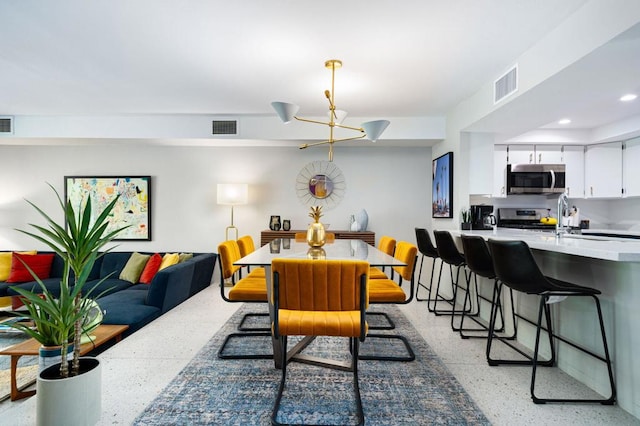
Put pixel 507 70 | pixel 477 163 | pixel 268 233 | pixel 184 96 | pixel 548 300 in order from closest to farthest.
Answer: pixel 548 300, pixel 507 70, pixel 184 96, pixel 477 163, pixel 268 233

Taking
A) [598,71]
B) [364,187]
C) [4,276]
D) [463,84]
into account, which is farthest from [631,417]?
[4,276]

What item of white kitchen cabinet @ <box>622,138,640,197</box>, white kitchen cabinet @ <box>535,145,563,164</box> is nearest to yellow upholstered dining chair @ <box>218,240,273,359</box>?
white kitchen cabinet @ <box>535,145,563,164</box>

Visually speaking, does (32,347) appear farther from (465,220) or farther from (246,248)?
(465,220)

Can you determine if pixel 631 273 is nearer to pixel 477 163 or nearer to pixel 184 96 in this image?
pixel 477 163

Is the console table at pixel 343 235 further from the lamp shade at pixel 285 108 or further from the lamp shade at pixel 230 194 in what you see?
the lamp shade at pixel 285 108

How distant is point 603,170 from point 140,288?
20.6 feet

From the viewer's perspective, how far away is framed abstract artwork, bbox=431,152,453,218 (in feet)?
14.1

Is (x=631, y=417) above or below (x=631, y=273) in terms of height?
below

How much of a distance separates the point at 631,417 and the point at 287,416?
5.99ft

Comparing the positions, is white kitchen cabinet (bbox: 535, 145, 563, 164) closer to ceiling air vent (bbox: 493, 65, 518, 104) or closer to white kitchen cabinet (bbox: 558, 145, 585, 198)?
white kitchen cabinet (bbox: 558, 145, 585, 198)

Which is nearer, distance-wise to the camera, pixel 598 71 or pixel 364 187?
pixel 598 71

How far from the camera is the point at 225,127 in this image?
462 cm

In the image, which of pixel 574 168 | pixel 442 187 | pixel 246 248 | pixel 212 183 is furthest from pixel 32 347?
pixel 574 168

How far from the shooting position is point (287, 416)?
1777 mm
